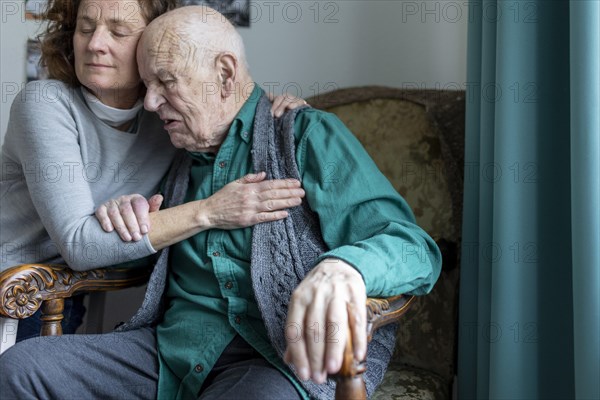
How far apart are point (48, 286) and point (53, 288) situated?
0.05 feet

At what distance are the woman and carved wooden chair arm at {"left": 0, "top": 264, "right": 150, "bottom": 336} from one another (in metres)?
0.05

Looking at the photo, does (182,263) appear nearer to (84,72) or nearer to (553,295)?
(84,72)

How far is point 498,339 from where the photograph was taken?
151 cm

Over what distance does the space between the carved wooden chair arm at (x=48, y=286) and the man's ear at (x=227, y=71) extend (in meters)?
0.49

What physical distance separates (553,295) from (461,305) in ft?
0.89

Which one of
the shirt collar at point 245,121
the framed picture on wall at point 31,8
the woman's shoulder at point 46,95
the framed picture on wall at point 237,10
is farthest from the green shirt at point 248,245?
the framed picture on wall at point 31,8

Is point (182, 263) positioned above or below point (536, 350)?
above

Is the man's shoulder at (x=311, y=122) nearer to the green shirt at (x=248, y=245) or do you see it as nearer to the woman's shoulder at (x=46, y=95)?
the green shirt at (x=248, y=245)

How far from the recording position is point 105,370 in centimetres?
141

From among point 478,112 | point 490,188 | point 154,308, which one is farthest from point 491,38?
point 154,308

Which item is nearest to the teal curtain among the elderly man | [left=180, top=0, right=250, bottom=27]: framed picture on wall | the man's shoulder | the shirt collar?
the elderly man

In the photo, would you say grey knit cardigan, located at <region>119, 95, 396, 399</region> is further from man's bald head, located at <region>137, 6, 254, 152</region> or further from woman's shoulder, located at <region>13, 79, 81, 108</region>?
woman's shoulder, located at <region>13, 79, 81, 108</region>

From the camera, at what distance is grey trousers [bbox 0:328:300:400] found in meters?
1.29

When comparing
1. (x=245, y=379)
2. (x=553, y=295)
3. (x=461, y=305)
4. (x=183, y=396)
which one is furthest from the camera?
(x=461, y=305)
